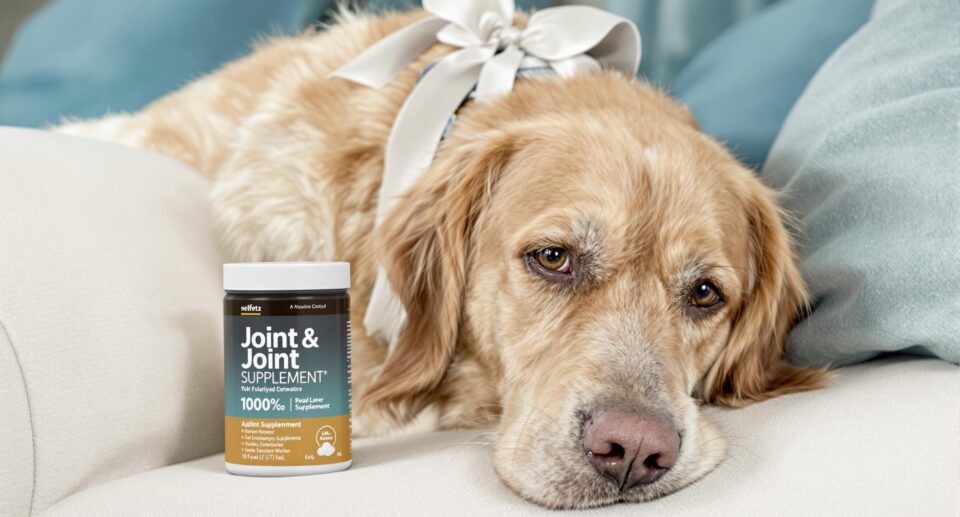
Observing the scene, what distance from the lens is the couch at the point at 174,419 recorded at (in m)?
1.07

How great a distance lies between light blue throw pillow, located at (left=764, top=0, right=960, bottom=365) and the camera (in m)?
1.34

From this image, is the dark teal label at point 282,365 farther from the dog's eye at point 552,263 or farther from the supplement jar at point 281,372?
the dog's eye at point 552,263

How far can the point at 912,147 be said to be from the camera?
1.46 meters

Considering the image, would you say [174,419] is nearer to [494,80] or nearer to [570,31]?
[494,80]

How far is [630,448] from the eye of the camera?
115 centimetres

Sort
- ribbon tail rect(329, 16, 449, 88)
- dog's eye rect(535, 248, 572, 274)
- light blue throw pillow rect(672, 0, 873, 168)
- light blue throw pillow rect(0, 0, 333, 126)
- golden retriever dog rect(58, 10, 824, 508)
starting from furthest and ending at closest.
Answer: light blue throw pillow rect(0, 0, 333, 126), light blue throw pillow rect(672, 0, 873, 168), ribbon tail rect(329, 16, 449, 88), dog's eye rect(535, 248, 572, 274), golden retriever dog rect(58, 10, 824, 508)

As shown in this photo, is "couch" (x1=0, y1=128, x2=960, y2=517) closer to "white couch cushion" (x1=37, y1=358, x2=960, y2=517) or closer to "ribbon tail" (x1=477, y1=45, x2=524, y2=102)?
"white couch cushion" (x1=37, y1=358, x2=960, y2=517)

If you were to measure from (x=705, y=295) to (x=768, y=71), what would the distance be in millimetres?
880

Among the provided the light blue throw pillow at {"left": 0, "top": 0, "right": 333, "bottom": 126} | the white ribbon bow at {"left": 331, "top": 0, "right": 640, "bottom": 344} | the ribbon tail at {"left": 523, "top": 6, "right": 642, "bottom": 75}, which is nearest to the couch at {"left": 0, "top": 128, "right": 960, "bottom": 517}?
the white ribbon bow at {"left": 331, "top": 0, "right": 640, "bottom": 344}

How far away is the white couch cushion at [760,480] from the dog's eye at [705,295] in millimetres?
271

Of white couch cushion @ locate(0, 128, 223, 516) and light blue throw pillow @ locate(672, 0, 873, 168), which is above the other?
light blue throw pillow @ locate(672, 0, 873, 168)

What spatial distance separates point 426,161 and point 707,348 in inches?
24.1

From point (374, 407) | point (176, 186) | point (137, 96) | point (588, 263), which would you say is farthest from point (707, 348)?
point (137, 96)

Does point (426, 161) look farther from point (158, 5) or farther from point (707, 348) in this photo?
point (158, 5)
